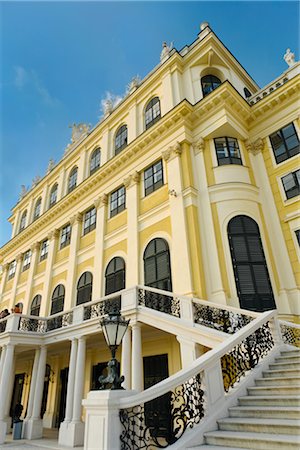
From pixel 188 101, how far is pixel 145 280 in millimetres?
8717

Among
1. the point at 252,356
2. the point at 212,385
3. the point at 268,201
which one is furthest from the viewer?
the point at 268,201

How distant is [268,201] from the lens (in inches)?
501

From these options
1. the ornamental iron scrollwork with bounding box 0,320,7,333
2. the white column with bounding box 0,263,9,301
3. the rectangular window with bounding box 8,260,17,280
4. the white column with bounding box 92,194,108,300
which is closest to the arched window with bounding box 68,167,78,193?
the white column with bounding box 92,194,108,300

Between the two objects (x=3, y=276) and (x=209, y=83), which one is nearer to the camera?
(x=209, y=83)

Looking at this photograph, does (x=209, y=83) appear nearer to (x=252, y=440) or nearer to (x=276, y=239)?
(x=276, y=239)

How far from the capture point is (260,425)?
13.7 ft

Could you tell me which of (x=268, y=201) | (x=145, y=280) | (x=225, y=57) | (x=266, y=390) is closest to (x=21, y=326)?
(x=145, y=280)

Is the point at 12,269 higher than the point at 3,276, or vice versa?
the point at 12,269

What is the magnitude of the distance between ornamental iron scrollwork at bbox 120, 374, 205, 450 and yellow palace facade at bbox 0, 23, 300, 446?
3045 mm

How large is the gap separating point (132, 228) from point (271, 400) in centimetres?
1040

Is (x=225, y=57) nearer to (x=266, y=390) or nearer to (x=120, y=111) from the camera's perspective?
(x=120, y=111)

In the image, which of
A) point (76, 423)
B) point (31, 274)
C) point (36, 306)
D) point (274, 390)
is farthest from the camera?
point (31, 274)

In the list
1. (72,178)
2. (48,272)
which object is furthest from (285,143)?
(48,272)

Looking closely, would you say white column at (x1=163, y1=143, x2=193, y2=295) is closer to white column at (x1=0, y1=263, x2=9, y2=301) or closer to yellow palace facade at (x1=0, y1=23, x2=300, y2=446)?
yellow palace facade at (x1=0, y1=23, x2=300, y2=446)
